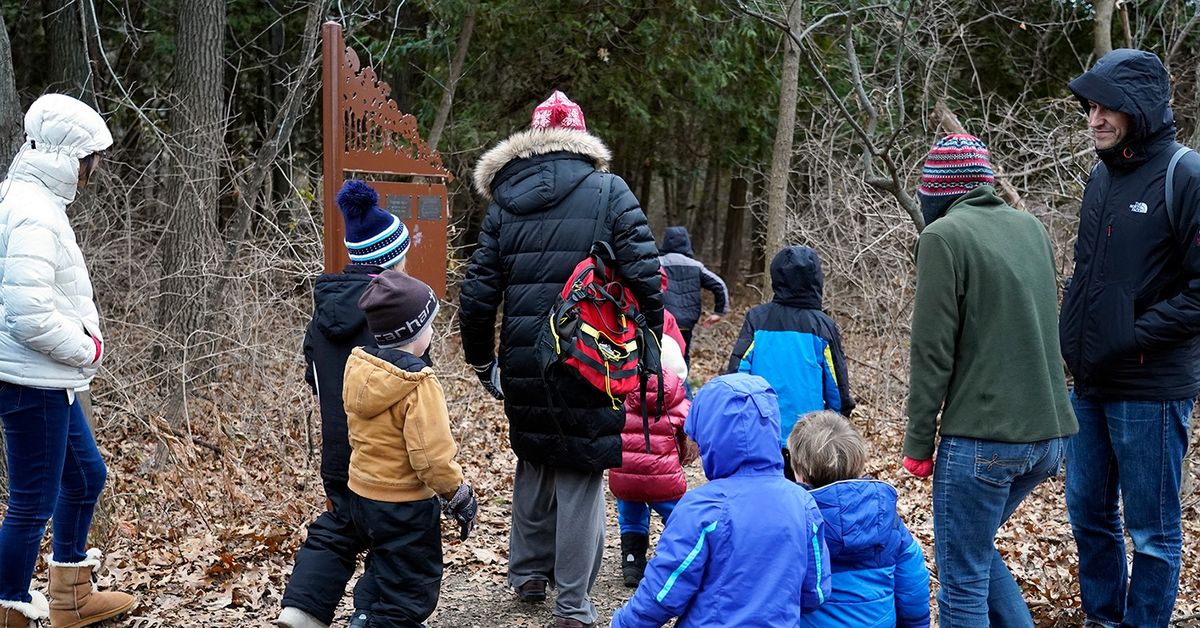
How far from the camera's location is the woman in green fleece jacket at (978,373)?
11.8 feet

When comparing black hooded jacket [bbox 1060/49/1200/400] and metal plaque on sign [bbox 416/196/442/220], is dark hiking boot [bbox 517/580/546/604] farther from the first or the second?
black hooded jacket [bbox 1060/49/1200/400]

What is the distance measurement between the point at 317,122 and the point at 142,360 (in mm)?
8517

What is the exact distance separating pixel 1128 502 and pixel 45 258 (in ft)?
13.7

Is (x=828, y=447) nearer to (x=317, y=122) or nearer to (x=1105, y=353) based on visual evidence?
(x=1105, y=353)

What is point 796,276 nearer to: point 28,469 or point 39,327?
point 39,327

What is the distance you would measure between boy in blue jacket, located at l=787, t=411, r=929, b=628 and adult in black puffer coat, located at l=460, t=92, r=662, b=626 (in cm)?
125

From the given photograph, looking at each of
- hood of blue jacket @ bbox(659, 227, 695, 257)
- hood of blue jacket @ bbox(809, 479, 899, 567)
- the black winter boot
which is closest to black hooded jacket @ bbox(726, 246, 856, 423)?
the black winter boot

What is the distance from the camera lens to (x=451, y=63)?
46.5ft

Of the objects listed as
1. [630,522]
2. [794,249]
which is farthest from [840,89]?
[630,522]

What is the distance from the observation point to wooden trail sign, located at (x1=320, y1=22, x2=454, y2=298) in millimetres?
5164

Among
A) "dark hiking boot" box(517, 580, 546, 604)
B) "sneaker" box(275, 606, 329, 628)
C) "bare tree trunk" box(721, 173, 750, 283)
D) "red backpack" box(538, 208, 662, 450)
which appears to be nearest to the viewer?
"sneaker" box(275, 606, 329, 628)

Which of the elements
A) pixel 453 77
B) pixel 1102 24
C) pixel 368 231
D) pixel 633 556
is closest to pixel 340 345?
pixel 368 231

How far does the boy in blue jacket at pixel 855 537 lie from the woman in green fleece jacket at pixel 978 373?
0.35 m

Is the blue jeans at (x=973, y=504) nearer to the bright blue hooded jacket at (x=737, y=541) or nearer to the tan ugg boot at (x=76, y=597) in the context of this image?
the bright blue hooded jacket at (x=737, y=541)
